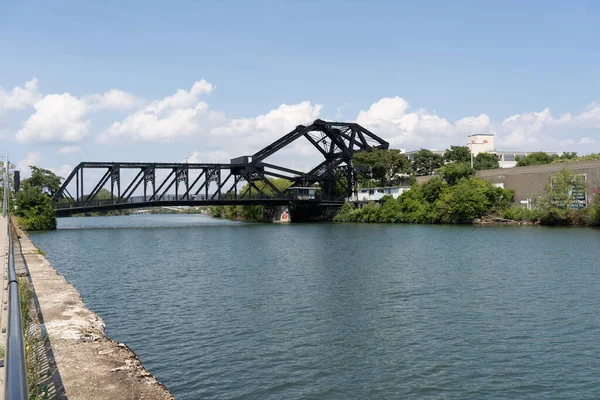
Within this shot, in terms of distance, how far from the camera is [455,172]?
328ft

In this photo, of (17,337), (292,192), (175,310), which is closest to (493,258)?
(175,310)

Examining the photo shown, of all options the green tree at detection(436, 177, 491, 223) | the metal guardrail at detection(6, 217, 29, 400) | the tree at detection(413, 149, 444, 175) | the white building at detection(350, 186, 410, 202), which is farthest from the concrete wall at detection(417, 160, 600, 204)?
the metal guardrail at detection(6, 217, 29, 400)

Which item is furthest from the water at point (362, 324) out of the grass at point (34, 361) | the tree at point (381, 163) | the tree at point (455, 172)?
the tree at point (381, 163)

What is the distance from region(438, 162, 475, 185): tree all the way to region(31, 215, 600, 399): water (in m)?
61.1

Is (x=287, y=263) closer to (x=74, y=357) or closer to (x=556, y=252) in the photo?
(x=556, y=252)

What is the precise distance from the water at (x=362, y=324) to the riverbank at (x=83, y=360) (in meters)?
1.87

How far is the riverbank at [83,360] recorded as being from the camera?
1059 centimetres

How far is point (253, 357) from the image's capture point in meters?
16.6

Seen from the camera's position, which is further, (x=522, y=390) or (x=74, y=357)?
(x=522, y=390)

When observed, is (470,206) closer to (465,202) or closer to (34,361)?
(465,202)

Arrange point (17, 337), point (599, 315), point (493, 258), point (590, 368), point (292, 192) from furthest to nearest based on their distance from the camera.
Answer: point (292, 192) < point (493, 258) < point (599, 315) < point (590, 368) < point (17, 337)

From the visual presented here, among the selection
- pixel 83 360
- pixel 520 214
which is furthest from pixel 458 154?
pixel 83 360

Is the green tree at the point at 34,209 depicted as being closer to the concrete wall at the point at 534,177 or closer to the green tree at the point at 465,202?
the green tree at the point at 465,202

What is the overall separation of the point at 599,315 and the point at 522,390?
30.8 feet
